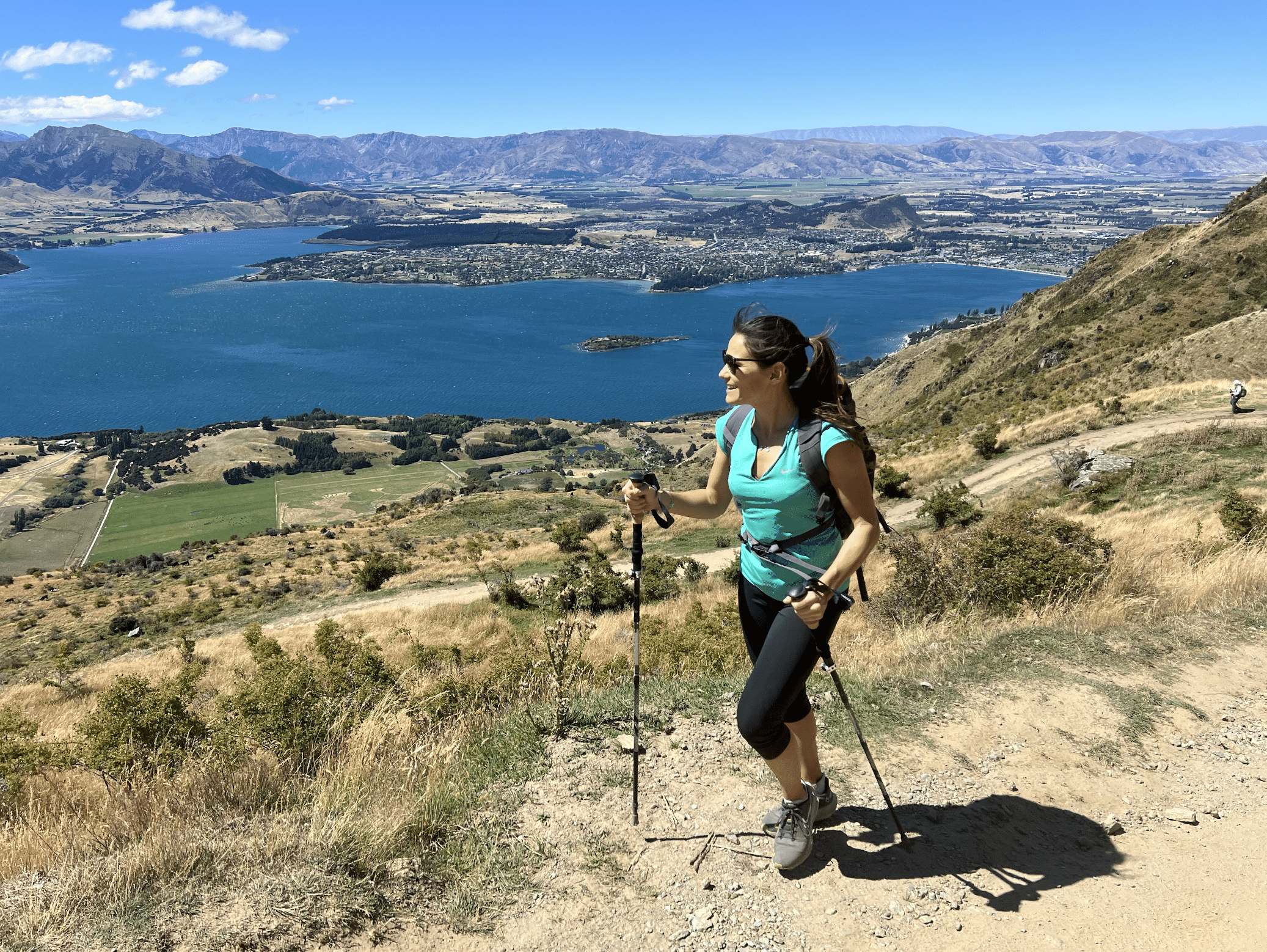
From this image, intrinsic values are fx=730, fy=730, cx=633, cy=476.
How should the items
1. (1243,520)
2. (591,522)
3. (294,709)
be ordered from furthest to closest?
(591,522), (1243,520), (294,709)

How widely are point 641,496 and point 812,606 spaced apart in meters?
1.06

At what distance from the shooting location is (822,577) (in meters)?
2.83

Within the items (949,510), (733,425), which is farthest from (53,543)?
(733,425)

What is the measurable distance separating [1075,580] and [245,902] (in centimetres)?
655

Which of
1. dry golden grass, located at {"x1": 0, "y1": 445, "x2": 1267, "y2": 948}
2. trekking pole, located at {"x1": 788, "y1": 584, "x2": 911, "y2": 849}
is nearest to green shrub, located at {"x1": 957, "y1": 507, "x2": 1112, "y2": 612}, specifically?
dry golden grass, located at {"x1": 0, "y1": 445, "x2": 1267, "y2": 948}

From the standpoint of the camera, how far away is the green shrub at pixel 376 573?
67.1 ft

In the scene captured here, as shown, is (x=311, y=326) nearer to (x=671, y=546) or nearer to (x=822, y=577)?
(x=671, y=546)

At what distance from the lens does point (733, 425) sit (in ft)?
11.0

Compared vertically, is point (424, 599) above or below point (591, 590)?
below

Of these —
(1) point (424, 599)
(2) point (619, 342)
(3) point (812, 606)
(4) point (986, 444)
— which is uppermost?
(3) point (812, 606)

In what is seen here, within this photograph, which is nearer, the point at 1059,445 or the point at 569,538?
the point at 1059,445

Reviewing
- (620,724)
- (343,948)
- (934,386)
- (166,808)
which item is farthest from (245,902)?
(934,386)

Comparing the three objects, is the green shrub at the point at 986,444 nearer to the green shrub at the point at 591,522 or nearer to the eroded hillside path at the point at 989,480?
the eroded hillside path at the point at 989,480

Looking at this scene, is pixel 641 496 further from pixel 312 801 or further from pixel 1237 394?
pixel 1237 394
